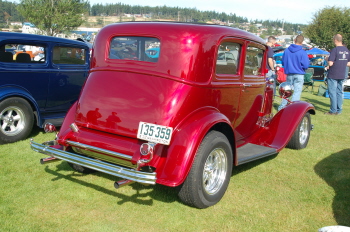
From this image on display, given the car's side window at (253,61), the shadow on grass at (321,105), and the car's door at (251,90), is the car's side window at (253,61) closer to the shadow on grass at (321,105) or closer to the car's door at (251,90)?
the car's door at (251,90)

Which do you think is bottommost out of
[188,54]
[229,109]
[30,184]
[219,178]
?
[30,184]

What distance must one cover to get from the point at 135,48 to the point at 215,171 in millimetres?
1732

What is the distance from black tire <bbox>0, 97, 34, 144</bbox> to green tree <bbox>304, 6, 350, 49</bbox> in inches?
1840

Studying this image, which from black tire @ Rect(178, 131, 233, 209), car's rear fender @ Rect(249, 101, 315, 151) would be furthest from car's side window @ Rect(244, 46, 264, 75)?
black tire @ Rect(178, 131, 233, 209)

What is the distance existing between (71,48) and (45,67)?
33.9 inches

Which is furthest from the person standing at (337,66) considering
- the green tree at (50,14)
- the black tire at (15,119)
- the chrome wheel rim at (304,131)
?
the green tree at (50,14)

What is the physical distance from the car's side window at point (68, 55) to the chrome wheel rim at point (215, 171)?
4.21 meters

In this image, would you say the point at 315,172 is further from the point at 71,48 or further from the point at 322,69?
the point at 322,69

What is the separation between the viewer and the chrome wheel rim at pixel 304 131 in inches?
245

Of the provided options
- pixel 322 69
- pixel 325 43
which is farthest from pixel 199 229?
pixel 325 43

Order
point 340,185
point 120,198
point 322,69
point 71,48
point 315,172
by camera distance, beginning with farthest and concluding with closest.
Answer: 1. point 322,69
2. point 71,48
3. point 315,172
4. point 340,185
5. point 120,198

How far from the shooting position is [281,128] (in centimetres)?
543

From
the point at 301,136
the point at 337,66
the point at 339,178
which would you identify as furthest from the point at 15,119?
the point at 337,66

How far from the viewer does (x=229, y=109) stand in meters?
4.41
